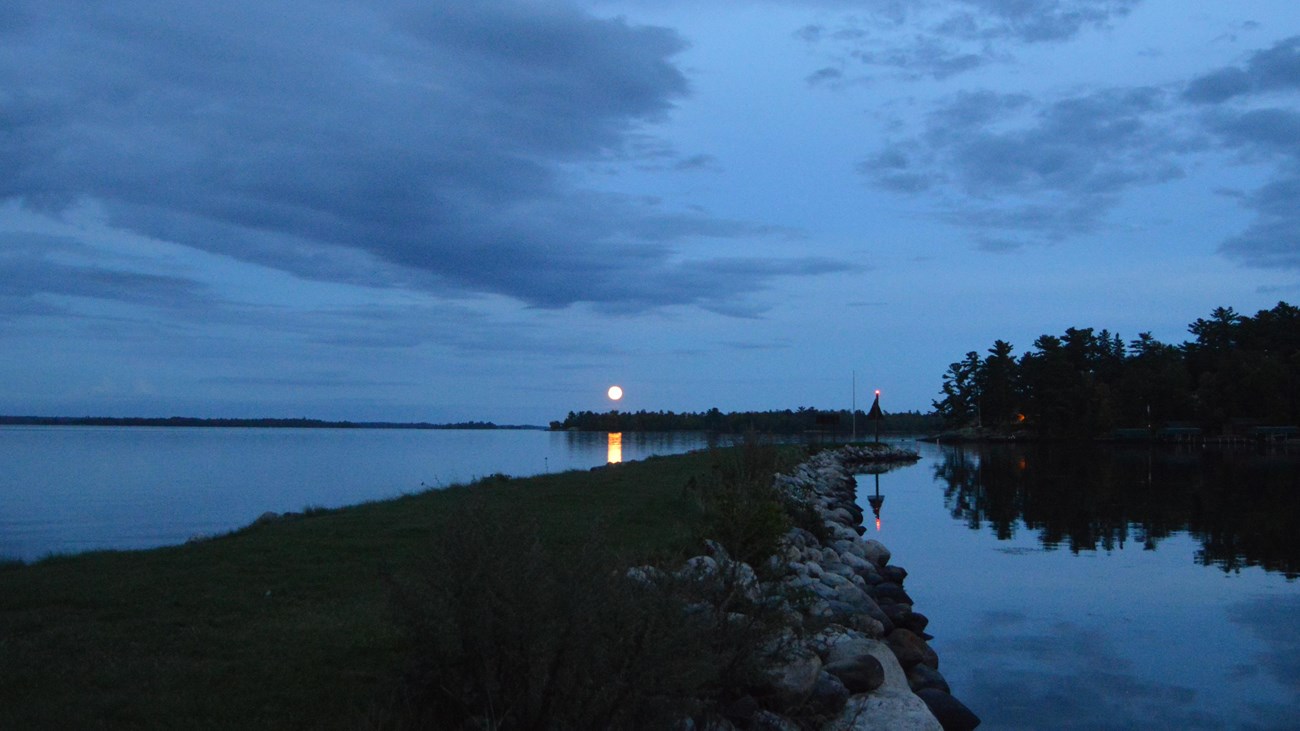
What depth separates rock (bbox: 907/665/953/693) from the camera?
908 centimetres

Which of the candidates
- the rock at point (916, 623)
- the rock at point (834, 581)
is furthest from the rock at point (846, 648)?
the rock at point (916, 623)

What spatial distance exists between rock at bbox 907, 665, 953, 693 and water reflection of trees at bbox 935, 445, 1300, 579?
9767 millimetres

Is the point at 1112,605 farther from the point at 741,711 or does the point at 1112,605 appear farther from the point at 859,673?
the point at 741,711

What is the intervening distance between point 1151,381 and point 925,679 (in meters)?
90.2

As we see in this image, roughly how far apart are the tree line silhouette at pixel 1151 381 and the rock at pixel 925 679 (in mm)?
81520

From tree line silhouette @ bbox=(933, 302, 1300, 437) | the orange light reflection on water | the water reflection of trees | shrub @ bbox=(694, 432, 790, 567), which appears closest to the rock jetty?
shrub @ bbox=(694, 432, 790, 567)

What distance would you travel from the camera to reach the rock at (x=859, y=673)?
771cm

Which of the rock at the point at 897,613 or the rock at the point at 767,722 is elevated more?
the rock at the point at 767,722

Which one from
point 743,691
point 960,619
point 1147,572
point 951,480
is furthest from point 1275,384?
point 743,691

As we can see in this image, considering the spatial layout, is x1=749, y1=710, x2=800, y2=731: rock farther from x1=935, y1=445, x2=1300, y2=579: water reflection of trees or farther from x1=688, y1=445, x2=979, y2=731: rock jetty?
x1=935, y1=445, x2=1300, y2=579: water reflection of trees

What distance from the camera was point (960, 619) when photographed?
42.0 ft

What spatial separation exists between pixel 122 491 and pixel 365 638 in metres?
28.5

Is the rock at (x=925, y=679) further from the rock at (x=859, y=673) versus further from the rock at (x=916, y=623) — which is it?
the rock at (x=916, y=623)

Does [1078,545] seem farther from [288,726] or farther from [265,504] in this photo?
[265,504]
